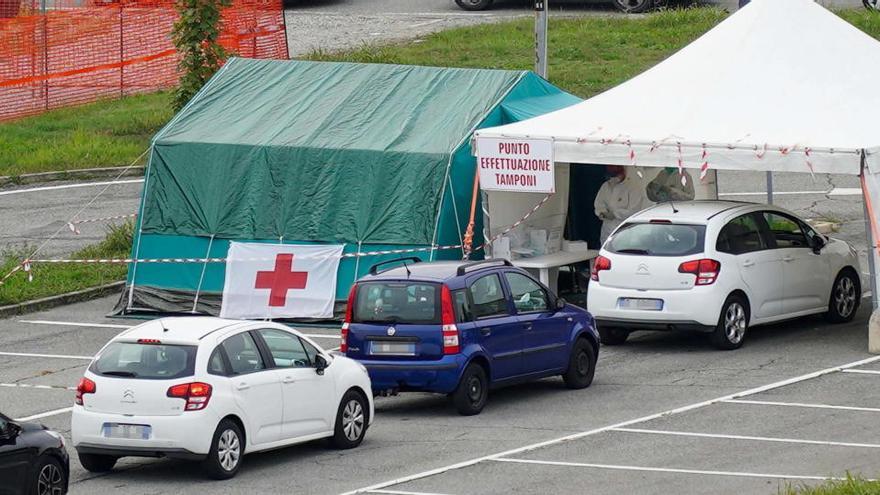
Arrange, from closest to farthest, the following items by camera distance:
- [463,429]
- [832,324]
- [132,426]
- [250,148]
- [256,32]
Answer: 1. [132,426]
2. [463,429]
3. [832,324]
4. [250,148]
5. [256,32]

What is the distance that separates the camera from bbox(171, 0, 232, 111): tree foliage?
29594 millimetres

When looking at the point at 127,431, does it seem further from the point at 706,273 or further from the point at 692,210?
the point at 692,210

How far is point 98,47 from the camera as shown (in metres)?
39.1

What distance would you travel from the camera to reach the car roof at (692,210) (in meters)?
20.7

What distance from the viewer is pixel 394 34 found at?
143 ft

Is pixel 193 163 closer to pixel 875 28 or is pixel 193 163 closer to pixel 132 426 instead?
pixel 132 426

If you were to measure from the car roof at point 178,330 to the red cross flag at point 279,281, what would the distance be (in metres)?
7.70

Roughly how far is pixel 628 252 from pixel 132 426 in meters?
7.92

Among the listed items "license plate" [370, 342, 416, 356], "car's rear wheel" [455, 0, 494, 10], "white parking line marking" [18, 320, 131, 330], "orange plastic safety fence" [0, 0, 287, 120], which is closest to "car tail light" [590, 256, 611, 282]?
"license plate" [370, 342, 416, 356]

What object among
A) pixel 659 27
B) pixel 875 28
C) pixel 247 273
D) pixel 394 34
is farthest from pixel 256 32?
pixel 247 273

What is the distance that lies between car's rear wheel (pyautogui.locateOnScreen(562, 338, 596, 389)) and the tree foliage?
42.5 feet

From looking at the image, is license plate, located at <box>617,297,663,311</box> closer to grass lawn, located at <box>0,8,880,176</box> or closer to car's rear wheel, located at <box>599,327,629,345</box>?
car's rear wheel, located at <box>599,327,629,345</box>

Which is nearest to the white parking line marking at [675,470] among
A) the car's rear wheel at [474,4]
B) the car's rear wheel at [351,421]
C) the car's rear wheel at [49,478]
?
the car's rear wheel at [351,421]

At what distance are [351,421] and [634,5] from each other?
30090 millimetres
